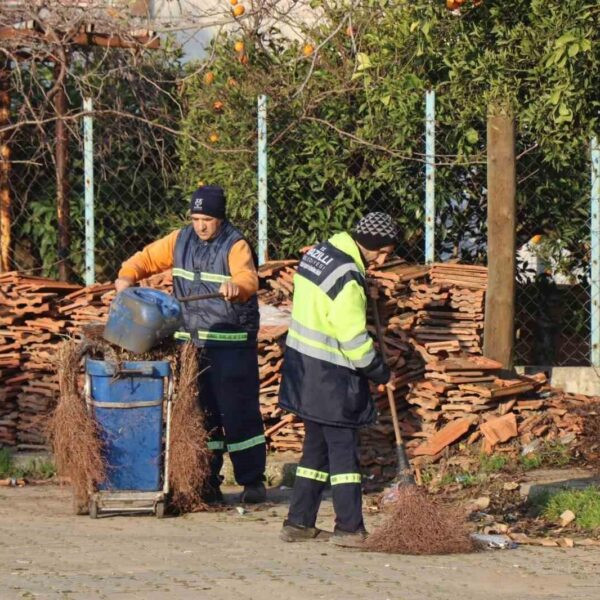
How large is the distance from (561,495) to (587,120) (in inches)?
96.8

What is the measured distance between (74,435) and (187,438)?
707 mm

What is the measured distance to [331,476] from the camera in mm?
8453

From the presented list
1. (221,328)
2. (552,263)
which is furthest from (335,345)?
(552,263)

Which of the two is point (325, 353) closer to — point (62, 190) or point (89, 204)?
point (89, 204)

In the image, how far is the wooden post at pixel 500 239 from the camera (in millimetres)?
11992

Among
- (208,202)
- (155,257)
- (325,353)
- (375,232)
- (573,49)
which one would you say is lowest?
(325,353)

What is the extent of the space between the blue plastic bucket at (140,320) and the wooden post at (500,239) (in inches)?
140

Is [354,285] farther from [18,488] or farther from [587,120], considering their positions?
[18,488]

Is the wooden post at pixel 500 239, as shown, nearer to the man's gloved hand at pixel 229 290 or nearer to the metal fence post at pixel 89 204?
the man's gloved hand at pixel 229 290

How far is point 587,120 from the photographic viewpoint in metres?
9.76

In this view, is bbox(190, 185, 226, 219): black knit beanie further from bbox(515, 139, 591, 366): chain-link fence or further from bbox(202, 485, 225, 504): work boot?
bbox(515, 139, 591, 366): chain-link fence

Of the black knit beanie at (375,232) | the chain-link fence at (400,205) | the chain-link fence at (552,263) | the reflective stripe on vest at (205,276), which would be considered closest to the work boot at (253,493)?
the reflective stripe on vest at (205,276)

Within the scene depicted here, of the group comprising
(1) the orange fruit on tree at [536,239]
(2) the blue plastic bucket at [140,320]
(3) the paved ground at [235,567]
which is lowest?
(3) the paved ground at [235,567]

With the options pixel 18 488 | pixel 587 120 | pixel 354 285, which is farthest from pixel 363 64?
pixel 18 488
